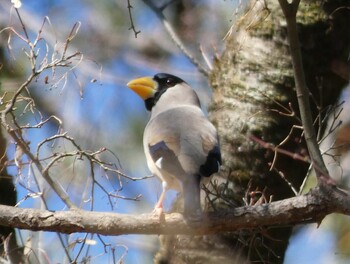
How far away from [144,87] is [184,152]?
1359 millimetres

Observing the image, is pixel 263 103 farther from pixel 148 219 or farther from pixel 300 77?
pixel 148 219

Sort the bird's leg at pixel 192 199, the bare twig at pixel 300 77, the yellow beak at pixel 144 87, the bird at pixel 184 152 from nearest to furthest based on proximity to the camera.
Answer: the bare twig at pixel 300 77 → the bird's leg at pixel 192 199 → the bird at pixel 184 152 → the yellow beak at pixel 144 87

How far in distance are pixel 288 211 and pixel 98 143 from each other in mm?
2761

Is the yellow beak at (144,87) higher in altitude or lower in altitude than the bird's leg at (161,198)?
higher

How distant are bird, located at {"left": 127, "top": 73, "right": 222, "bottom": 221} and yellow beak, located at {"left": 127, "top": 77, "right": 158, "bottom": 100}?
0.35 meters

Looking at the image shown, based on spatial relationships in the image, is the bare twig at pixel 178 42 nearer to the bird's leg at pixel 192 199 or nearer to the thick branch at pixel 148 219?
the bird's leg at pixel 192 199

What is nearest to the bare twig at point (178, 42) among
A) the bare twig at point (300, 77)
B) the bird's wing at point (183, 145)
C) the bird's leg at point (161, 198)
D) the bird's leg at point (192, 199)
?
the bird's wing at point (183, 145)

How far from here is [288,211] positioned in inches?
131

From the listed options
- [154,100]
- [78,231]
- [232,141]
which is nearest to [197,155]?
[232,141]

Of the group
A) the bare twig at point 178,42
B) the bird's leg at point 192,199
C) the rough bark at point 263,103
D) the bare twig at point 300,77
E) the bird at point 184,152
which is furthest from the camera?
the bare twig at point 178,42

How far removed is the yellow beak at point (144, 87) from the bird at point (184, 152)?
35cm

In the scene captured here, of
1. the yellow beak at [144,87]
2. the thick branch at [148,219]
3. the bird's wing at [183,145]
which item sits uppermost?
the yellow beak at [144,87]

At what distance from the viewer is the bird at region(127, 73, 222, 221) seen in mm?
3652

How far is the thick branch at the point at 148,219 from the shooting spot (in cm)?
332
